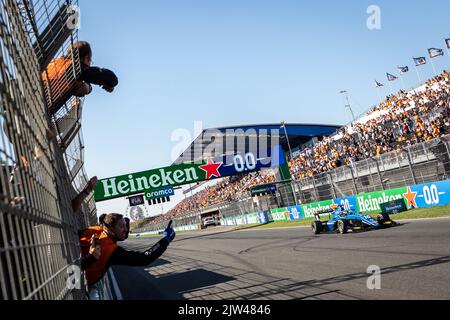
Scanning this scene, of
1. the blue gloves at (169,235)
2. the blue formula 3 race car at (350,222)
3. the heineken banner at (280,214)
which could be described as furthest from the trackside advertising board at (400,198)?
the blue gloves at (169,235)

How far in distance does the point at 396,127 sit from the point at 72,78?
79.8 ft

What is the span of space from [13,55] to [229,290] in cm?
696

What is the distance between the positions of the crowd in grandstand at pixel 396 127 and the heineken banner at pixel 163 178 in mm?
6373

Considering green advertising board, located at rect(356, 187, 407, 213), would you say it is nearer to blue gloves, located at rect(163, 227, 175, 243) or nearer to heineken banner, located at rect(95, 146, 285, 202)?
heineken banner, located at rect(95, 146, 285, 202)

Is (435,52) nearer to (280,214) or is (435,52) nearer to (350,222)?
(280,214)

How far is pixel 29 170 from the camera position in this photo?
1875 millimetres

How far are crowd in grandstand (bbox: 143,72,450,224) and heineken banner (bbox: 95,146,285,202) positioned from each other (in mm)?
6434

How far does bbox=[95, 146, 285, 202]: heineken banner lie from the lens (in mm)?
29875

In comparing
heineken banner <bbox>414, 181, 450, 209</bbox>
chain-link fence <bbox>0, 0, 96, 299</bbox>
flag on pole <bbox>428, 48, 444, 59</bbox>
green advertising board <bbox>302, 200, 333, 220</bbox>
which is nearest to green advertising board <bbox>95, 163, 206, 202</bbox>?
green advertising board <bbox>302, 200, 333, 220</bbox>

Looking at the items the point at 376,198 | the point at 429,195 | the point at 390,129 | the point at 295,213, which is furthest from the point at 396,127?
the point at 429,195

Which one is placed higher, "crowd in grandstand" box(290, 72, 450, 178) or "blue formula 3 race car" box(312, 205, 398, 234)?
"crowd in grandstand" box(290, 72, 450, 178)

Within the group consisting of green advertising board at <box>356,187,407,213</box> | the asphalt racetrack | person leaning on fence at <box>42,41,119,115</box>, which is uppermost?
person leaning on fence at <box>42,41,119,115</box>
